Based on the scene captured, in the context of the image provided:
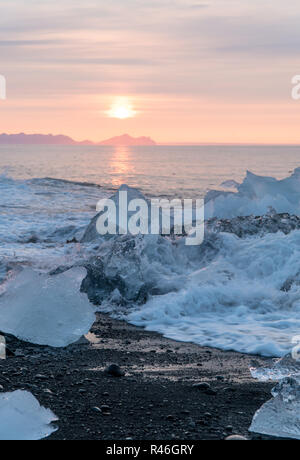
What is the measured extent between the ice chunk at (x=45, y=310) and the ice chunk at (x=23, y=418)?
1.85 metres

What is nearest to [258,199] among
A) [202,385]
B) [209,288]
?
[209,288]

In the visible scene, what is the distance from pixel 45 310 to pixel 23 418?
7.21ft

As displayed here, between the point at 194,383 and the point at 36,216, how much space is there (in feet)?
43.0

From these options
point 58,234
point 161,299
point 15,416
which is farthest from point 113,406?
point 58,234

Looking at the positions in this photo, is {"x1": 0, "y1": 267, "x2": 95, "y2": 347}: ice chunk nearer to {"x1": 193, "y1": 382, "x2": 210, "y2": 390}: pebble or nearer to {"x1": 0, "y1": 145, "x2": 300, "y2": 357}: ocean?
{"x1": 0, "y1": 145, "x2": 300, "y2": 357}: ocean

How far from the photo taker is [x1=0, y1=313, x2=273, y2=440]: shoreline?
3.71m

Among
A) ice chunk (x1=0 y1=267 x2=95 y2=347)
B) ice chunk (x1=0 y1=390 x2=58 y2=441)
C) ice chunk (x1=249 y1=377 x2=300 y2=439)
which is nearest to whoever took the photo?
ice chunk (x1=0 y1=390 x2=58 y2=441)

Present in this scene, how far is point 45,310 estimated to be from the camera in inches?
229

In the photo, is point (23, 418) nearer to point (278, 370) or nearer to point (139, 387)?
point (139, 387)

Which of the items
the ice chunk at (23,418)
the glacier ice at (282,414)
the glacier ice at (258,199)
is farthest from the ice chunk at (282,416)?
the glacier ice at (258,199)

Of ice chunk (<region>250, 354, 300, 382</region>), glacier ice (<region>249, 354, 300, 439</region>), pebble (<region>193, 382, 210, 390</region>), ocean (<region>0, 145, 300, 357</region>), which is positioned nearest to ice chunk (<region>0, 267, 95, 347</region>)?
ocean (<region>0, 145, 300, 357</region>)

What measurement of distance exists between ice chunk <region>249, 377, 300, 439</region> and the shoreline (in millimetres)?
123

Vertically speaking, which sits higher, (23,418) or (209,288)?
(209,288)

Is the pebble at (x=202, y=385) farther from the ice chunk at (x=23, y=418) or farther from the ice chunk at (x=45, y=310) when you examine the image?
the ice chunk at (x=45, y=310)
